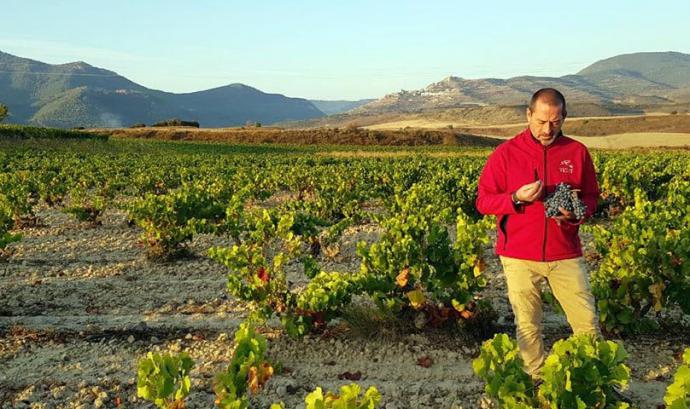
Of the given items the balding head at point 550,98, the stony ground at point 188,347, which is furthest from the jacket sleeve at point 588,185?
the stony ground at point 188,347

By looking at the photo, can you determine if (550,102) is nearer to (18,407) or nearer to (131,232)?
(18,407)

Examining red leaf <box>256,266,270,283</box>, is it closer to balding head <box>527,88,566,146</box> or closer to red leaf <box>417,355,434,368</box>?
red leaf <box>417,355,434,368</box>

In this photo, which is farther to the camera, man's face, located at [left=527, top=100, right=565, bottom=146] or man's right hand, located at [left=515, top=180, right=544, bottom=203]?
man's face, located at [left=527, top=100, right=565, bottom=146]

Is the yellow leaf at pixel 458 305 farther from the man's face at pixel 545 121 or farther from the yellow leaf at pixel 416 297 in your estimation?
the man's face at pixel 545 121

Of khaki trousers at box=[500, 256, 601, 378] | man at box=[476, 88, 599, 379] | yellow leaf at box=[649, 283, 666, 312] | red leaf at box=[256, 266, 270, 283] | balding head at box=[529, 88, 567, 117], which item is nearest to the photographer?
Result: balding head at box=[529, 88, 567, 117]

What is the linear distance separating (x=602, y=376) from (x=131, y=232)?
11.1m

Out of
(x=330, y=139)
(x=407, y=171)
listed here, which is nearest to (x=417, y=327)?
(x=407, y=171)

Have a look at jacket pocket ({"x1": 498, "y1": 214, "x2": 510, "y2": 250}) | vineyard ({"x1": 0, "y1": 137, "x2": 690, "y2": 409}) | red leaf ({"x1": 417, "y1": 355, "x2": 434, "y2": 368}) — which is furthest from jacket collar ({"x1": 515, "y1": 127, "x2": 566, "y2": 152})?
red leaf ({"x1": 417, "y1": 355, "x2": 434, "y2": 368})

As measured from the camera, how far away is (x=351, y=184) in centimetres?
1745

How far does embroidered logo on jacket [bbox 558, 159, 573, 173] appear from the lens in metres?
4.08

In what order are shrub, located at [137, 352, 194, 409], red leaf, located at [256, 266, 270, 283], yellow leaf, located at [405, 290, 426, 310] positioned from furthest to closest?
red leaf, located at [256, 266, 270, 283] < yellow leaf, located at [405, 290, 426, 310] < shrub, located at [137, 352, 194, 409]

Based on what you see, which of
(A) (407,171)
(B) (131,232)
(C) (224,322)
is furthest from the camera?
(A) (407,171)

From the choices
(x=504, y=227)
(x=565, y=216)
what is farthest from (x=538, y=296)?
(x=565, y=216)

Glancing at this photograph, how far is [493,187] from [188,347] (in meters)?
3.59
